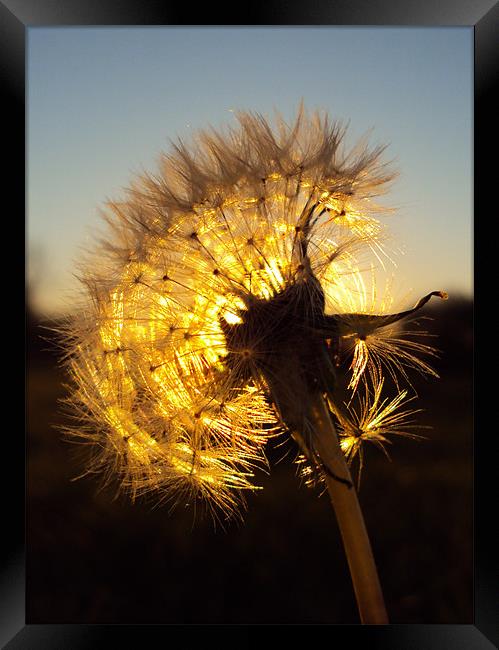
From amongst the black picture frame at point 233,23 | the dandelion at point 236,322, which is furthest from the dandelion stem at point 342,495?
the black picture frame at point 233,23

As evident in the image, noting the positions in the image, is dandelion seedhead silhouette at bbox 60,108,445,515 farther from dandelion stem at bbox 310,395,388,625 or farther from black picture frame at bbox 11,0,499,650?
black picture frame at bbox 11,0,499,650

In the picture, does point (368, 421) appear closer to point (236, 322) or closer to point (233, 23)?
point (236, 322)

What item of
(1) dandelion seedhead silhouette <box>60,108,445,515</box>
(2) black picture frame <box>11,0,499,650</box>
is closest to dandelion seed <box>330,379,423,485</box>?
(1) dandelion seedhead silhouette <box>60,108,445,515</box>

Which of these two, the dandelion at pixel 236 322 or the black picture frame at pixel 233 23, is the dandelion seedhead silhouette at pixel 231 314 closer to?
the dandelion at pixel 236 322

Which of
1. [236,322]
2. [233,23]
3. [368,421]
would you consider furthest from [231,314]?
[233,23]

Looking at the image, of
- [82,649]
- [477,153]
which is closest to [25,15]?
[477,153]
